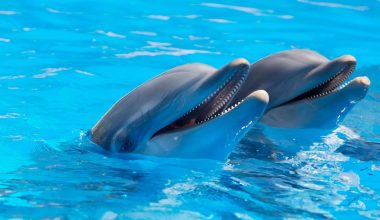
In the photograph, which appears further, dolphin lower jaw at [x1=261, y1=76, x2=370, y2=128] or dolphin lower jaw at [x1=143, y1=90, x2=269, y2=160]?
dolphin lower jaw at [x1=261, y1=76, x2=370, y2=128]

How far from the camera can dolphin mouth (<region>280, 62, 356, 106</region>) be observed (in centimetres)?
555

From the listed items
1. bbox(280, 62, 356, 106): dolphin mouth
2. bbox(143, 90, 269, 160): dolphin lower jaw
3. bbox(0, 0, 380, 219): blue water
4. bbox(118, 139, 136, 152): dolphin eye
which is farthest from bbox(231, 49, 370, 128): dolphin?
bbox(118, 139, 136, 152): dolphin eye

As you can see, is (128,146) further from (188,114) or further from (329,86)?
(329,86)

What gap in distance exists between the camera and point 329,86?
5688 mm

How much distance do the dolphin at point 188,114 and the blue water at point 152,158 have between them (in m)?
0.15

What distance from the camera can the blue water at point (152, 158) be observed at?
4.78 m

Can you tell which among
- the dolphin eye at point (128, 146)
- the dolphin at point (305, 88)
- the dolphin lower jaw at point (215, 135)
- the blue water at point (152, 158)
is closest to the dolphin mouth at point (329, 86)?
the dolphin at point (305, 88)

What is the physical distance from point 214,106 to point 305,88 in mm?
1073

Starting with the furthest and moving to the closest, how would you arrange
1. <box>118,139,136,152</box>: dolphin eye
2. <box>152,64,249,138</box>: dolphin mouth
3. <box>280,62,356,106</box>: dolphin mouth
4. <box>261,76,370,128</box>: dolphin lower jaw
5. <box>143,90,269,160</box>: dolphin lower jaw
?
<box>280,62,356,106</box>: dolphin mouth < <box>261,76,370,128</box>: dolphin lower jaw < <box>118,139,136,152</box>: dolphin eye < <box>152,64,249,138</box>: dolphin mouth < <box>143,90,269,160</box>: dolphin lower jaw

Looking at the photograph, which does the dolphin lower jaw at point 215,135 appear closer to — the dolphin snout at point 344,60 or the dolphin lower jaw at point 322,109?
the dolphin lower jaw at point 322,109

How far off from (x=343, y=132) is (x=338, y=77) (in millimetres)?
868

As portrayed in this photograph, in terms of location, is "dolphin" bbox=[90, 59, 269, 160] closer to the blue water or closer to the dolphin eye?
the dolphin eye

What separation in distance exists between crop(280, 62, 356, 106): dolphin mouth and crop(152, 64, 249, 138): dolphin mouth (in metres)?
1.03

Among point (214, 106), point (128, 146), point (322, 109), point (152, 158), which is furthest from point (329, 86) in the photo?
point (128, 146)
